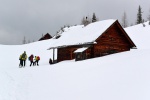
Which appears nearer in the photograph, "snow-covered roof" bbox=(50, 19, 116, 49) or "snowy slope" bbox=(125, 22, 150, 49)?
"snow-covered roof" bbox=(50, 19, 116, 49)

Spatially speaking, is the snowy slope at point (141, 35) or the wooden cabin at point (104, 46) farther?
the snowy slope at point (141, 35)

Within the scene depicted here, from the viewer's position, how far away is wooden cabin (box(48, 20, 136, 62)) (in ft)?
95.6

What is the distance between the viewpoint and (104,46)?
30.4 m

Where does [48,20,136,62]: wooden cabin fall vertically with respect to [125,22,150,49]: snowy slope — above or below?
below

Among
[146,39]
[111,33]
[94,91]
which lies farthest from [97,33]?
[146,39]

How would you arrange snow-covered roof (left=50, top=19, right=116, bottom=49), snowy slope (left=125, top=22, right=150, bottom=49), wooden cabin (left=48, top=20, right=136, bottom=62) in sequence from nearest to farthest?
wooden cabin (left=48, top=20, right=136, bottom=62) → snow-covered roof (left=50, top=19, right=116, bottom=49) → snowy slope (left=125, top=22, right=150, bottom=49)

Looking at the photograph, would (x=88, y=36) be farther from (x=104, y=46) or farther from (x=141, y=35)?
(x=141, y=35)

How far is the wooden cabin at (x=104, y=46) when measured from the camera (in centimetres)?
2913

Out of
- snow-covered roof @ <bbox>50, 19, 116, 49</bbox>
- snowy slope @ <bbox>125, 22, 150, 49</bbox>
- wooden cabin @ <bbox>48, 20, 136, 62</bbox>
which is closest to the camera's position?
wooden cabin @ <bbox>48, 20, 136, 62</bbox>

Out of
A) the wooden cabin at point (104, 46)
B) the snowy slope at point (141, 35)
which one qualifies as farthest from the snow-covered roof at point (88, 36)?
the snowy slope at point (141, 35)

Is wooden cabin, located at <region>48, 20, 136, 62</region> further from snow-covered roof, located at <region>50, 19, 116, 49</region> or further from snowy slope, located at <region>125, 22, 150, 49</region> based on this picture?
snowy slope, located at <region>125, 22, 150, 49</region>

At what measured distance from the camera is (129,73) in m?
12.4

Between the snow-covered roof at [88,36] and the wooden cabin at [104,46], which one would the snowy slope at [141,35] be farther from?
the snow-covered roof at [88,36]

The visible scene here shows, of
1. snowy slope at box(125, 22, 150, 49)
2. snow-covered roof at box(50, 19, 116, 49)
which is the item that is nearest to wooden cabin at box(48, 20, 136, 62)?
snow-covered roof at box(50, 19, 116, 49)
